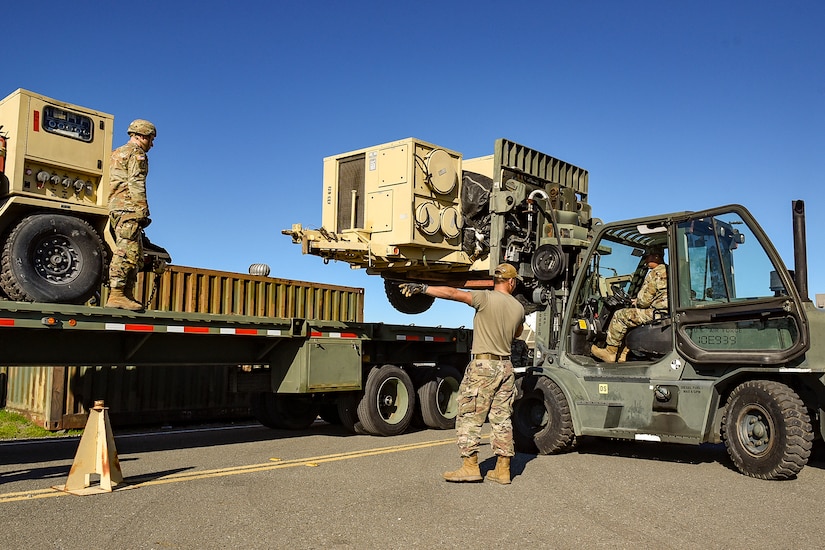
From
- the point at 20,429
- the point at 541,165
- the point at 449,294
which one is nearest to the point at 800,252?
the point at 449,294

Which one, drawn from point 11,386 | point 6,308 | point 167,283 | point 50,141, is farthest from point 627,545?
point 11,386

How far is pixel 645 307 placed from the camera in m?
8.34

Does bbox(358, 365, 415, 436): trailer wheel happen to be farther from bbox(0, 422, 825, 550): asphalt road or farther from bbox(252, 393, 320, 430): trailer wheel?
bbox(0, 422, 825, 550): asphalt road

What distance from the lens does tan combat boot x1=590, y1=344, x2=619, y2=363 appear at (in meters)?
8.55

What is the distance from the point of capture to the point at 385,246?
9.98 meters

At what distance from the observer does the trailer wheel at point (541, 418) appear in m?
8.26

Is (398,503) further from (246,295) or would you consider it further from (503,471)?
(246,295)

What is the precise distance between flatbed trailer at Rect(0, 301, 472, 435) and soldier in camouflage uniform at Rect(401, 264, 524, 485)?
3.00 m

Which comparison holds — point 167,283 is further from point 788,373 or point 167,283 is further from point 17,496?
point 788,373

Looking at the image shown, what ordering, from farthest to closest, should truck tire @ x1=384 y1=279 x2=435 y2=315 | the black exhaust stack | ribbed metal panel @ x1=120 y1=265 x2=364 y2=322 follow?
ribbed metal panel @ x1=120 y1=265 x2=364 y2=322 < truck tire @ x1=384 y1=279 x2=435 y2=315 < the black exhaust stack

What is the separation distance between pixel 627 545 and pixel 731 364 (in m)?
3.46

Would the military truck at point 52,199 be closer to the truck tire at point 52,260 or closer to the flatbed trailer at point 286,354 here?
the truck tire at point 52,260

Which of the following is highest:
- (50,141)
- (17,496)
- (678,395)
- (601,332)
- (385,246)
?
(50,141)

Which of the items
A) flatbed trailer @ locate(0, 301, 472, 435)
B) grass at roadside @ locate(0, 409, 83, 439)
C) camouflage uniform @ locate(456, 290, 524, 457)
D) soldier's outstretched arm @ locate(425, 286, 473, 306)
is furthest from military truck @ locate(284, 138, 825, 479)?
grass at roadside @ locate(0, 409, 83, 439)
